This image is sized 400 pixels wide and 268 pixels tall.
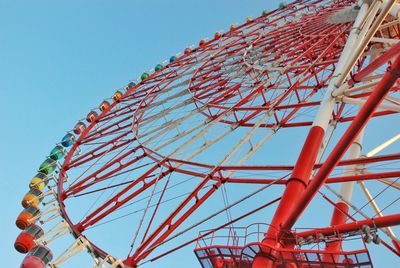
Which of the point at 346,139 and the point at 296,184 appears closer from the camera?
the point at 346,139

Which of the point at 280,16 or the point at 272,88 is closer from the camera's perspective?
the point at 272,88

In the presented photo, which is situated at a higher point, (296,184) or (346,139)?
(346,139)

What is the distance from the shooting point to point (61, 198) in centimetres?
1555

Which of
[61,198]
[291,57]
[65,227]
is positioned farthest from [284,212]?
[291,57]

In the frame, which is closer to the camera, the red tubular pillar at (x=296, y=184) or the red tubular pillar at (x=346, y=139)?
the red tubular pillar at (x=346, y=139)

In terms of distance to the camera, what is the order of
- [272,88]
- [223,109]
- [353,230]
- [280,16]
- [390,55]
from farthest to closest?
1. [280,16]
2. [272,88]
3. [223,109]
4. [390,55]
5. [353,230]

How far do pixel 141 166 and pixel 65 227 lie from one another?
3352mm

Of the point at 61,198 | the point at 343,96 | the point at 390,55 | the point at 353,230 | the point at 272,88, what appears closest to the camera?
the point at 353,230

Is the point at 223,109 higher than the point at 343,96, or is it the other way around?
the point at 223,109

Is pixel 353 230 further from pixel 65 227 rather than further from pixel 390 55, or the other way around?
pixel 65 227

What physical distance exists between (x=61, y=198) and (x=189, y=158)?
4.37 meters

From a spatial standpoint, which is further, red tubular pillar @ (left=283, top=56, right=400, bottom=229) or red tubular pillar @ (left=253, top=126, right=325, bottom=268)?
red tubular pillar @ (left=253, top=126, right=325, bottom=268)

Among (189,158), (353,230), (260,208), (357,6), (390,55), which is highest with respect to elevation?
(357,6)

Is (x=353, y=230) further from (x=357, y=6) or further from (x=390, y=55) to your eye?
(x=357, y=6)
